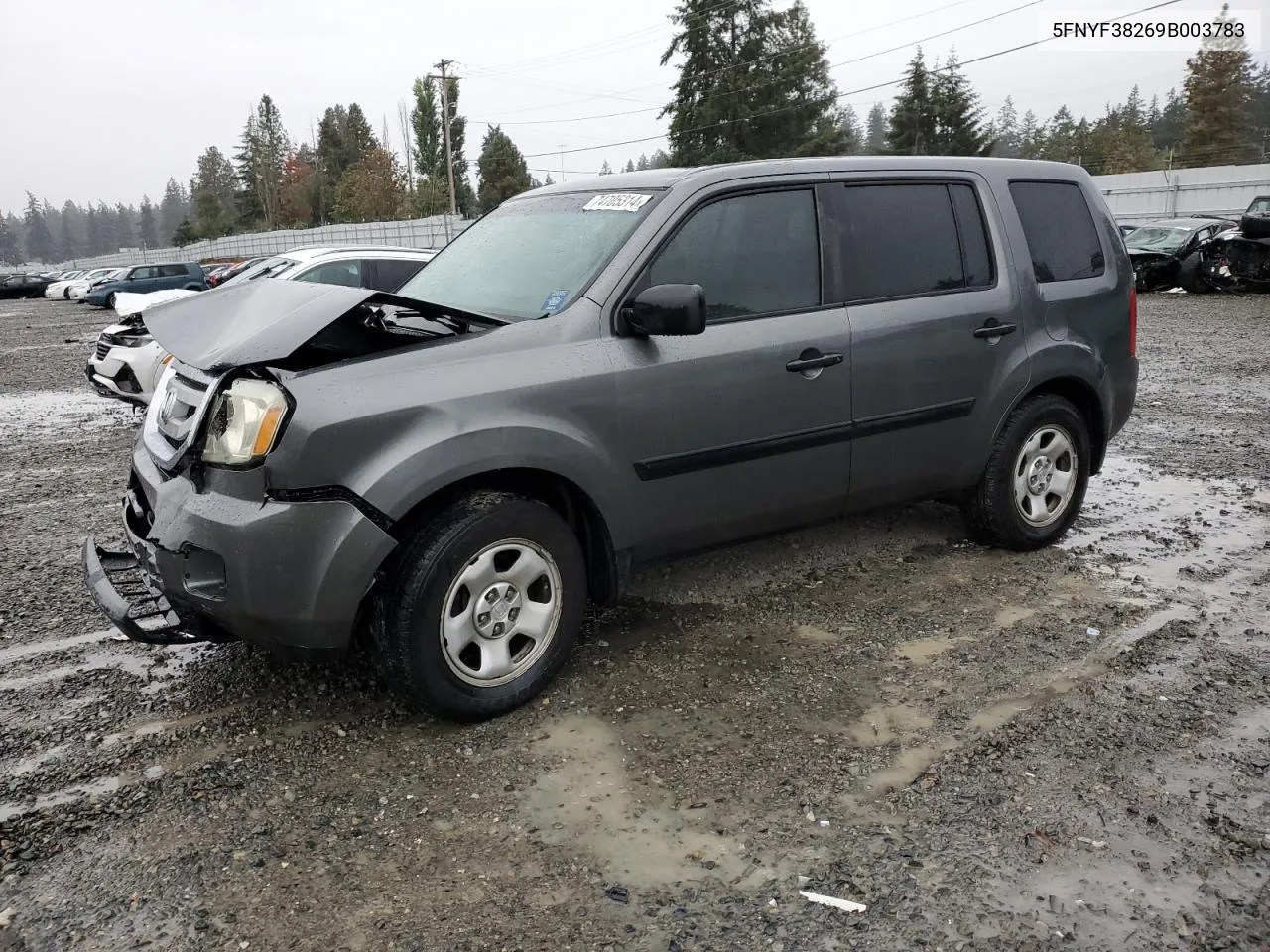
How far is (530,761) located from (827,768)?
0.93 m

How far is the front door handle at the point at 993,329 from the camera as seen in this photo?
459 cm

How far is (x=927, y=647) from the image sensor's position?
13.2 feet

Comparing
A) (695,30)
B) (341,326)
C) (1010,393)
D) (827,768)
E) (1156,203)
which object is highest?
(695,30)

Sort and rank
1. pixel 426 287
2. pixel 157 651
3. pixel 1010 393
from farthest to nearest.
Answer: pixel 1010 393 → pixel 426 287 → pixel 157 651

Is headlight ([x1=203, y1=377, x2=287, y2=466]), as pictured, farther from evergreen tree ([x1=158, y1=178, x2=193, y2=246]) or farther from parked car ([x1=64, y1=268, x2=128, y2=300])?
evergreen tree ([x1=158, y1=178, x2=193, y2=246])

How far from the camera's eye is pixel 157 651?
4.09 m

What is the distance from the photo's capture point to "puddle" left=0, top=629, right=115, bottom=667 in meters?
4.05

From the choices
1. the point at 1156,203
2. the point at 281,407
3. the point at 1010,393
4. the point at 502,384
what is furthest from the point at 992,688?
the point at 1156,203

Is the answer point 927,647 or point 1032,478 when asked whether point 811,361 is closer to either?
point 927,647

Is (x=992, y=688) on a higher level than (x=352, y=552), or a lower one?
lower

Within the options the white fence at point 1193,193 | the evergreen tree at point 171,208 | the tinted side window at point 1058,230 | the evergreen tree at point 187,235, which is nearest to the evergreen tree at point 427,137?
the evergreen tree at point 187,235

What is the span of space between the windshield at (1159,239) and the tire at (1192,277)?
1.08m

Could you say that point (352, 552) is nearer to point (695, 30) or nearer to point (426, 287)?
point (426, 287)

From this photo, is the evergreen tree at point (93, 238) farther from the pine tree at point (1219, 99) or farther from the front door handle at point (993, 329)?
the front door handle at point (993, 329)
